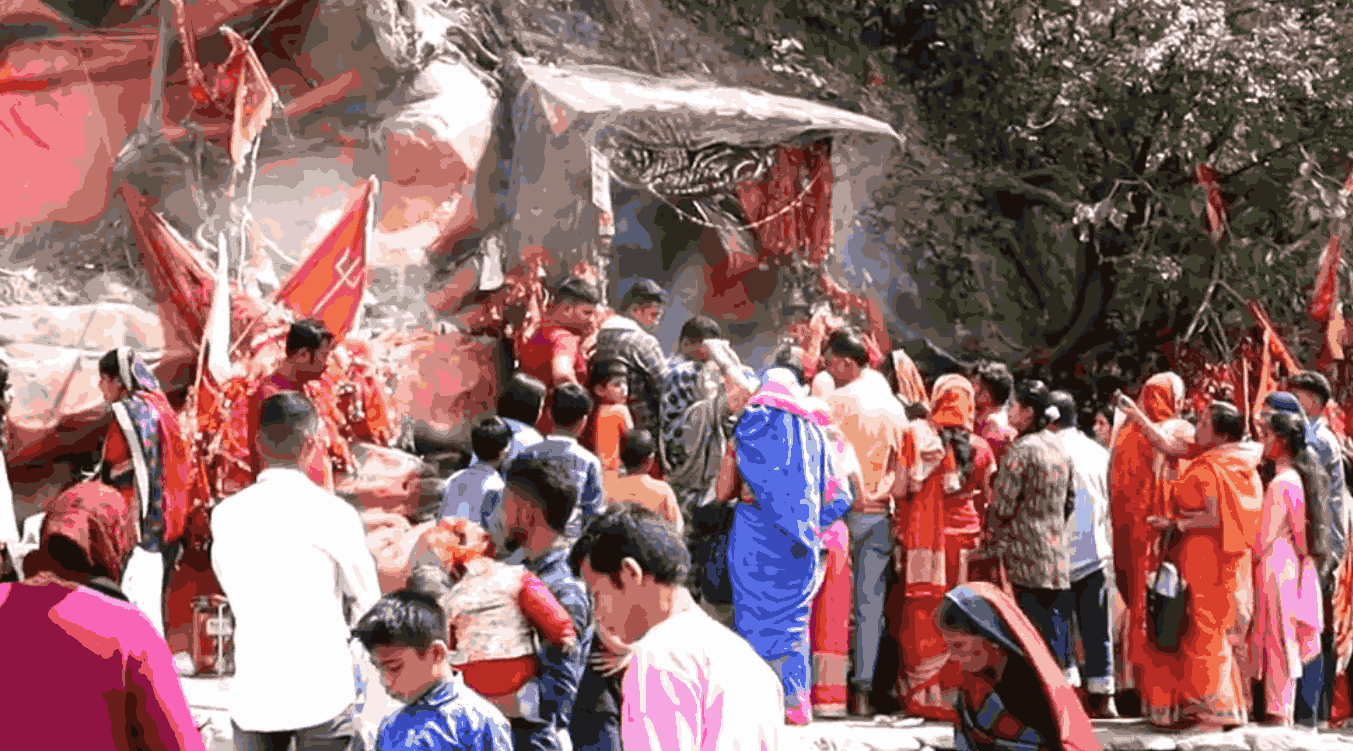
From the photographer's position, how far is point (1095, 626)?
6.53m

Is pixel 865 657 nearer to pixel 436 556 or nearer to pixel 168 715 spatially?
pixel 436 556

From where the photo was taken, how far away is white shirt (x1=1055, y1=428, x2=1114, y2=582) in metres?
6.44

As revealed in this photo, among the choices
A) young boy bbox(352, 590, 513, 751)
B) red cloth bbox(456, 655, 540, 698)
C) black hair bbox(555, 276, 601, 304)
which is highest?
black hair bbox(555, 276, 601, 304)

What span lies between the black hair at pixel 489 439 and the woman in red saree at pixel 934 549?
2366 mm

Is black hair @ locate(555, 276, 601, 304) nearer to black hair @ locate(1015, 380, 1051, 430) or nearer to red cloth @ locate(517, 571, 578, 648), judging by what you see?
black hair @ locate(1015, 380, 1051, 430)

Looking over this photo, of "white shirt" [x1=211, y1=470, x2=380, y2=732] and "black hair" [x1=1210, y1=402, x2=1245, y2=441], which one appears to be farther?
"black hair" [x1=1210, y1=402, x2=1245, y2=441]

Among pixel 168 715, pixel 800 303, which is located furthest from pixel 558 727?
pixel 800 303

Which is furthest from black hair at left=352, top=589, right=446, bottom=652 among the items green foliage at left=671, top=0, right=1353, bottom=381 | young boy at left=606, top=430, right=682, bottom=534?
green foliage at left=671, top=0, right=1353, bottom=381

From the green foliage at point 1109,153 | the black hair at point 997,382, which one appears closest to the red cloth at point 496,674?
the black hair at point 997,382

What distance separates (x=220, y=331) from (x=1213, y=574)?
4.63 metres

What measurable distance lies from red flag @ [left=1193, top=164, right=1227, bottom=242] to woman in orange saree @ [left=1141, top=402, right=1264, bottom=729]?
3.08 meters

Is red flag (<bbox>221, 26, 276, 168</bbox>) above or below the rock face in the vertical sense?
above

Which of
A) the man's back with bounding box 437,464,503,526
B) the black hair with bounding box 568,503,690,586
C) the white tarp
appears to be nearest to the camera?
the black hair with bounding box 568,503,690,586

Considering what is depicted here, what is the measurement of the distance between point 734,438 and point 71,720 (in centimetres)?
387
